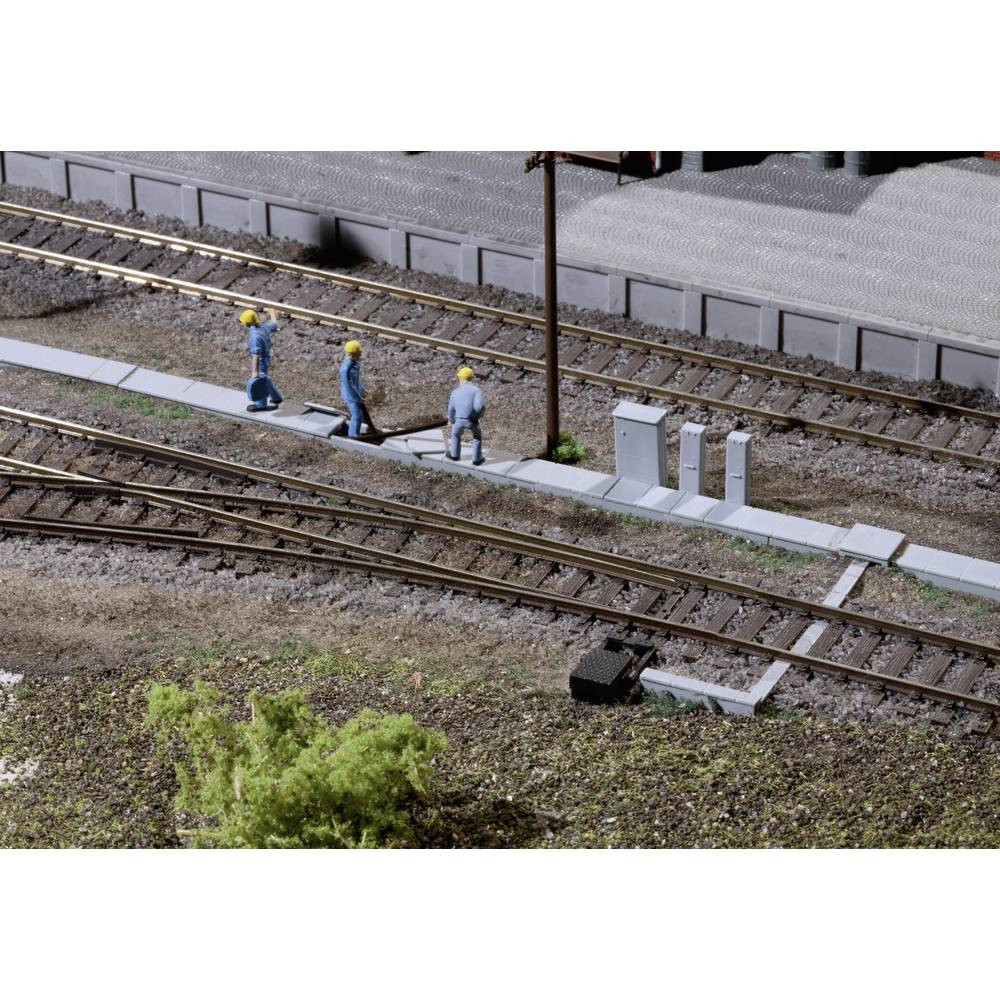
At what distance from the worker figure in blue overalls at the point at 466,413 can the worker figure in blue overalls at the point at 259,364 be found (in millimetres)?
2702

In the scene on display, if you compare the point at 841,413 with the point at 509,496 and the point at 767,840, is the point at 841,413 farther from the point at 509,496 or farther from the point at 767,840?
the point at 767,840

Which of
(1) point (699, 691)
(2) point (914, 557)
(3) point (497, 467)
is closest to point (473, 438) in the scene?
(3) point (497, 467)

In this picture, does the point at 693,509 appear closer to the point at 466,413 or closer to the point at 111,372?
the point at 466,413

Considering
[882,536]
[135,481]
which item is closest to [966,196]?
[882,536]

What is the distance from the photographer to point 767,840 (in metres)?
19.7

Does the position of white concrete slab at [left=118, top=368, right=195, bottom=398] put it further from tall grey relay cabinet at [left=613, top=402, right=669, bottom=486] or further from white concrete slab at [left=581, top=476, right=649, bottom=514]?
tall grey relay cabinet at [left=613, top=402, right=669, bottom=486]

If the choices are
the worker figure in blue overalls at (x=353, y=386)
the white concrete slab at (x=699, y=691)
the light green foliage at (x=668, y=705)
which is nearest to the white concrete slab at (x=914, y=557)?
the white concrete slab at (x=699, y=691)

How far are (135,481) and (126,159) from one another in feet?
29.9

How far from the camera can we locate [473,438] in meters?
26.4

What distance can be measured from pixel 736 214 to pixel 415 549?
966cm

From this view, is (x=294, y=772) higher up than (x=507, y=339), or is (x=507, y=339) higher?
(x=507, y=339)

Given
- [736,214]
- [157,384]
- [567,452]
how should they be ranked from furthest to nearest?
[736,214] → [157,384] → [567,452]

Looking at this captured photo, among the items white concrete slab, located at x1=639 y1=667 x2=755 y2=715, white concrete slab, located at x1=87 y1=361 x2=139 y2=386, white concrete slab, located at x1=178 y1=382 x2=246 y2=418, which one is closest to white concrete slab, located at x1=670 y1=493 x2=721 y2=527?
white concrete slab, located at x1=639 y1=667 x2=755 y2=715

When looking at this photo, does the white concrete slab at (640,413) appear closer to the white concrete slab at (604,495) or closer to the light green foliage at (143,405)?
the white concrete slab at (604,495)
